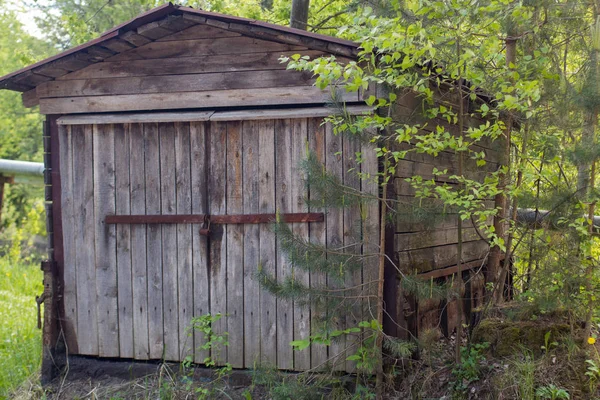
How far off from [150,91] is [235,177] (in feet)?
4.22

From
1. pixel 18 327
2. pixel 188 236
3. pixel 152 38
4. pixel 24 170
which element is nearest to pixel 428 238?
pixel 188 236

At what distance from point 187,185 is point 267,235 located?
3.24 ft

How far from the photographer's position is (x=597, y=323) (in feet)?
22.6

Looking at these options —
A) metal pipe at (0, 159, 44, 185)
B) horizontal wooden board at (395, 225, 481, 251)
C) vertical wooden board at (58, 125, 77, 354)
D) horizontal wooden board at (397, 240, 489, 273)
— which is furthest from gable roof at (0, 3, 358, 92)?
metal pipe at (0, 159, 44, 185)

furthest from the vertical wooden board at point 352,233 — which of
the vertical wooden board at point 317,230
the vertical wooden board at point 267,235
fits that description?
the vertical wooden board at point 267,235

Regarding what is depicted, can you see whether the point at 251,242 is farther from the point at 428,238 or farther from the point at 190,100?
the point at 428,238

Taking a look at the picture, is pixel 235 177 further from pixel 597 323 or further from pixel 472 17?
pixel 597 323

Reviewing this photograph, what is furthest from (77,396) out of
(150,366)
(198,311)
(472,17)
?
(472,17)

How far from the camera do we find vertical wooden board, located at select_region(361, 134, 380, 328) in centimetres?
612

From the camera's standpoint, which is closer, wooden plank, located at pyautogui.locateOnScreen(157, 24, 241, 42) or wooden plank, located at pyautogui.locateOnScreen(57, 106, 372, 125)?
wooden plank, located at pyautogui.locateOnScreen(57, 106, 372, 125)

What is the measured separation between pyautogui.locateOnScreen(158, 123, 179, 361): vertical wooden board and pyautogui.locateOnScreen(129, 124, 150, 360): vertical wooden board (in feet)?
0.71

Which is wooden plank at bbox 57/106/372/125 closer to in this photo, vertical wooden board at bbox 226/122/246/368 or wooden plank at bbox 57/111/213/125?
wooden plank at bbox 57/111/213/125

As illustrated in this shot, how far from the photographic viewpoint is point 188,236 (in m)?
6.79

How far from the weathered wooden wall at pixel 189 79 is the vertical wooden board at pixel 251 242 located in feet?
1.19
